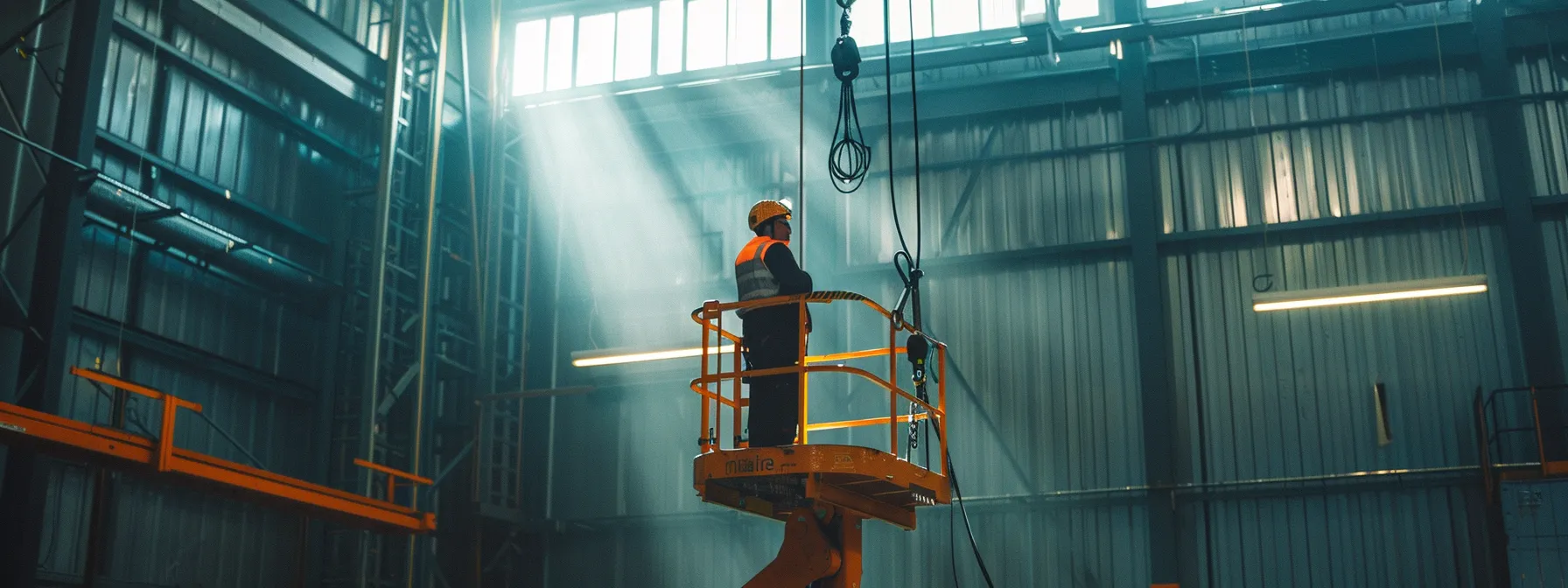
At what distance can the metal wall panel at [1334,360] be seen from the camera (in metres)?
22.0

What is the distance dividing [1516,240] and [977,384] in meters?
9.10

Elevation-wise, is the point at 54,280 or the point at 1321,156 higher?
the point at 1321,156

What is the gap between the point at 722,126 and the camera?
88.8 feet

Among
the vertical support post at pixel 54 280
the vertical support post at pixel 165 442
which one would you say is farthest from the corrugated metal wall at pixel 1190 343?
the vertical support post at pixel 165 442

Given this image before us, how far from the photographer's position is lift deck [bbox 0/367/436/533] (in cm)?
1333

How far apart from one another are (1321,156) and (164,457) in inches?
744

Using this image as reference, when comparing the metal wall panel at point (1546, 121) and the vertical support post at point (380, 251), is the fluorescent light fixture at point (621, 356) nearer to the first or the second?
the vertical support post at point (380, 251)

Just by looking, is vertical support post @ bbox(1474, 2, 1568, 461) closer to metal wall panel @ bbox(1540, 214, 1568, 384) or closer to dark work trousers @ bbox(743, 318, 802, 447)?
metal wall panel @ bbox(1540, 214, 1568, 384)

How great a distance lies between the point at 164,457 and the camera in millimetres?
14367

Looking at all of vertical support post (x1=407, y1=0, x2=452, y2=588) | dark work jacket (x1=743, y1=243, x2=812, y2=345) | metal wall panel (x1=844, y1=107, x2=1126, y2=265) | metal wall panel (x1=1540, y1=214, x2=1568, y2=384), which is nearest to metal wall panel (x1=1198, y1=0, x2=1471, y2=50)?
metal wall panel (x1=844, y1=107, x2=1126, y2=265)

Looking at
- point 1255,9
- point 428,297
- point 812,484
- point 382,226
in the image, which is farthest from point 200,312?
point 1255,9

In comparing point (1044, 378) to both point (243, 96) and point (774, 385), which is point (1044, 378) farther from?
point (243, 96)

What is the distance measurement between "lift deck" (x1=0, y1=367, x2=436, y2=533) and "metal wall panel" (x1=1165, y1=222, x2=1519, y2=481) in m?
13.9

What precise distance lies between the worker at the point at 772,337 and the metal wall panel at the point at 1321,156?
14375 mm
